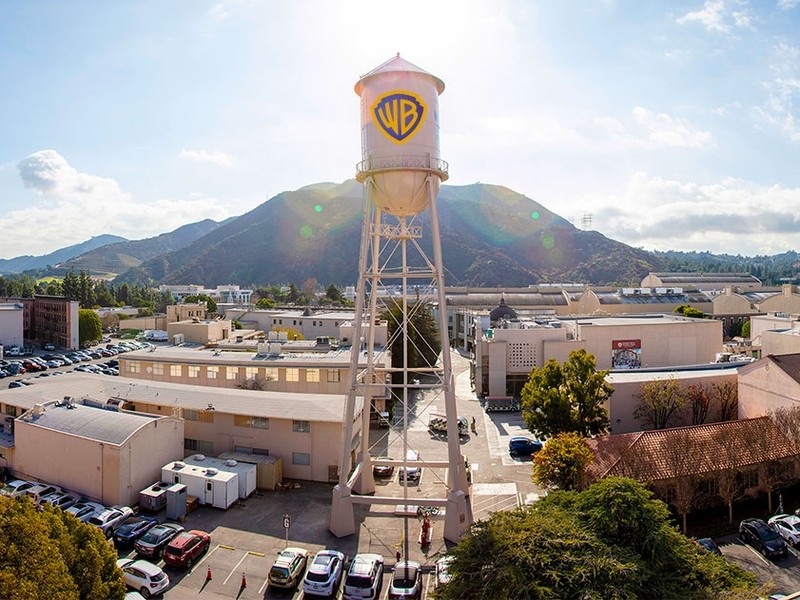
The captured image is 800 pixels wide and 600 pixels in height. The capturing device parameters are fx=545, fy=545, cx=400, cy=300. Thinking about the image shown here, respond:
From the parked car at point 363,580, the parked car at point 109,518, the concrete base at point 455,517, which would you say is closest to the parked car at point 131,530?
the parked car at point 109,518

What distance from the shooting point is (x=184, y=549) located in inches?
779

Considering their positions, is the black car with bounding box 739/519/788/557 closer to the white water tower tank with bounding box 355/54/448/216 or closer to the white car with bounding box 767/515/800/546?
the white car with bounding box 767/515/800/546

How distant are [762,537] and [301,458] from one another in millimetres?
20436

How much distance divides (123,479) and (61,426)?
5497 millimetres

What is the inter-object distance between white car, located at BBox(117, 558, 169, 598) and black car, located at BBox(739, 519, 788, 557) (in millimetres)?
22195

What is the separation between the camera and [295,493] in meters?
26.5

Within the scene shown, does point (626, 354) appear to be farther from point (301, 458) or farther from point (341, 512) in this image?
point (341, 512)

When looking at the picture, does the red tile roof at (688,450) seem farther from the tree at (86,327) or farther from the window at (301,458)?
the tree at (86,327)

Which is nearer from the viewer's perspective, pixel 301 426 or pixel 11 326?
pixel 301 426

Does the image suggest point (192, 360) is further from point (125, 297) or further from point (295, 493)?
point (125, 297)

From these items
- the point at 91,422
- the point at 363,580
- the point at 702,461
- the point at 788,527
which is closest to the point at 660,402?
the point at 702,461

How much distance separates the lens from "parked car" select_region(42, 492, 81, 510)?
2400cm

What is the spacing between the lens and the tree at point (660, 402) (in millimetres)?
33625

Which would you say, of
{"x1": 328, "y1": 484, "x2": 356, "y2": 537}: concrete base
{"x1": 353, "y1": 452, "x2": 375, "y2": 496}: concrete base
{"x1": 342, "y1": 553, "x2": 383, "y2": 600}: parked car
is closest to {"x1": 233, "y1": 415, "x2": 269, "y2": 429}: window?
{"x1": 353, "y1": 452, "x2": 375, "y2": 496}: concrete base
